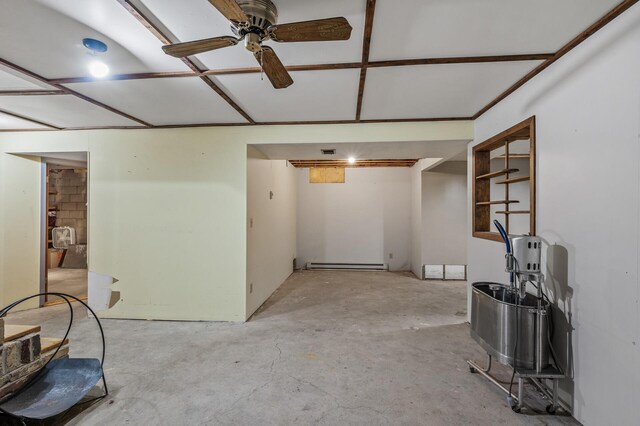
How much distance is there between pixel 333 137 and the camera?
3.55 metres

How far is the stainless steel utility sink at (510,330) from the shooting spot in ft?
6.28

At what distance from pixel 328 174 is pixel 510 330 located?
18.1 ft

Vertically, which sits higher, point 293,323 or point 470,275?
point 470,275

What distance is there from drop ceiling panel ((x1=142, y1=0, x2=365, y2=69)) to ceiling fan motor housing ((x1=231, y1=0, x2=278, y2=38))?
7 centimetres

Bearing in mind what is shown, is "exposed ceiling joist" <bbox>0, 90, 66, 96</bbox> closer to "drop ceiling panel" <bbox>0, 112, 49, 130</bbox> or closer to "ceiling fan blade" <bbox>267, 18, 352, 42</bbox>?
"drop ceiling panel" <bbox>0, 112, 49, 130</bbox>

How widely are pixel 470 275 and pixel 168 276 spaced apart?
152 inches

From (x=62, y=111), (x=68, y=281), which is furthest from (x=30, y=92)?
(x=68, y=281)

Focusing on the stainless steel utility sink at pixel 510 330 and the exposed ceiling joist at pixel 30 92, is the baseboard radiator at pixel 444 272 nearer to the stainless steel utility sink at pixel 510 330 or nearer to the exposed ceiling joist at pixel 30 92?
the stainless steel utility sink at pixel 510 330

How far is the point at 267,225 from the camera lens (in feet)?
15.2

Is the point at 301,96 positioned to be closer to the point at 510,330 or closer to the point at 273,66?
the point at 273,66

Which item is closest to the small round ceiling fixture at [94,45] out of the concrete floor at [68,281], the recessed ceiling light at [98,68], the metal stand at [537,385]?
the recessed ceiling light at [98,68]

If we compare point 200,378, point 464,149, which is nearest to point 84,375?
point 200,378

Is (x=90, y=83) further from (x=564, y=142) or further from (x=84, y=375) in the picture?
(x=564, y=142)

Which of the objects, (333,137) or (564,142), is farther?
(333,137)
